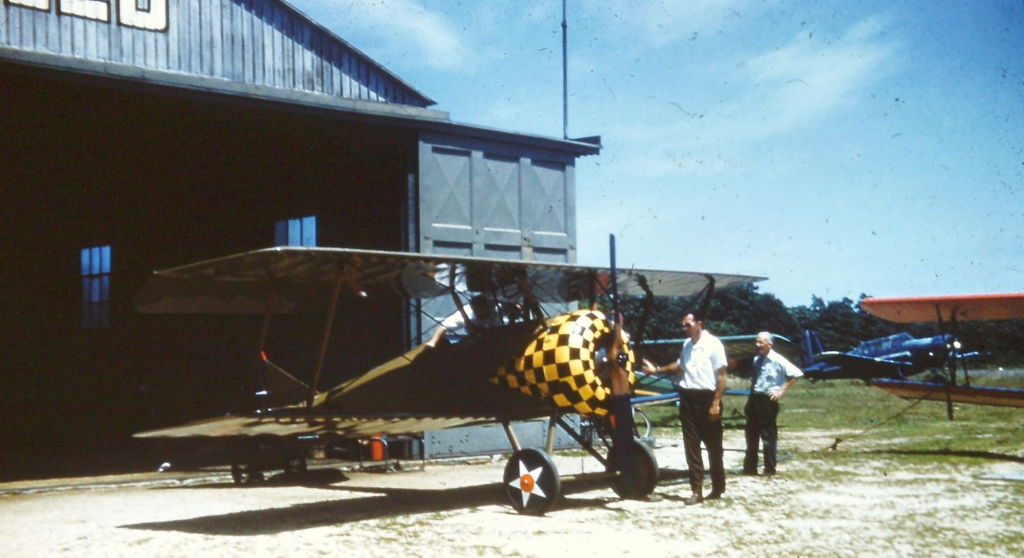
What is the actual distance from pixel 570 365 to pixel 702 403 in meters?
1.39

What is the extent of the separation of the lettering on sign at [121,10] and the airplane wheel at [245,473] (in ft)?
20.4

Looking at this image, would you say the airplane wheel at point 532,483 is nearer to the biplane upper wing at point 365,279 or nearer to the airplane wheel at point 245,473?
the biplane upper wing at point 365,279

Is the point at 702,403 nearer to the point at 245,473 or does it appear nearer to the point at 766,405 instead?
the point at 766,405

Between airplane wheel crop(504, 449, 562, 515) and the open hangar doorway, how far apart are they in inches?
184

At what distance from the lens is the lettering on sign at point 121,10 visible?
473 inches

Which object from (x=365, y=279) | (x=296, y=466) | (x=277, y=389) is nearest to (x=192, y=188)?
(x=296, y=466)

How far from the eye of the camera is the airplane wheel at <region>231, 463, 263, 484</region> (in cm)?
1141

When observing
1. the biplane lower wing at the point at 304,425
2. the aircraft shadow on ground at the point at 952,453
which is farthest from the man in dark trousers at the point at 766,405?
the biplane lower wing at the point at 304,425

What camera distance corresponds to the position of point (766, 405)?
11188 millimetres

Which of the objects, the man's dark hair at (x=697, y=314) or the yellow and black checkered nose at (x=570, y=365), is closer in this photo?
the yellow and black checkered nose at (x=570, y=365)

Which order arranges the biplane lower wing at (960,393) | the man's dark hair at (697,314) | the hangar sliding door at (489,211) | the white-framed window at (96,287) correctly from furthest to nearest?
1. the white-framed window at (96,287)
2. the biplane lower wing at (960,393)
3. the hangar sliding door at (489,211)
4. the man's dark hair at (697,314)

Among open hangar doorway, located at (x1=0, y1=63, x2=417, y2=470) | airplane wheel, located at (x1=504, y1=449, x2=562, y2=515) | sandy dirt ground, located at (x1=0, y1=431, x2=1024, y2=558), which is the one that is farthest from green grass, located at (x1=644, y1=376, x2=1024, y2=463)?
open hangar doorway, located at (x1=0, y1=63, x2=417, y2=470)

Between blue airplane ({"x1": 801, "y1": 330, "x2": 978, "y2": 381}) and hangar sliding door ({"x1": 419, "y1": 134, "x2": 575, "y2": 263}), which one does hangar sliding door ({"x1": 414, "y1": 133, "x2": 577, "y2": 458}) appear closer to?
hangar sliding door ({"x1": 419, "y1": 134, "x2": 575, "y2": 263})

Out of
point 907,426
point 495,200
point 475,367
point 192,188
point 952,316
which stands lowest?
point 907,426
